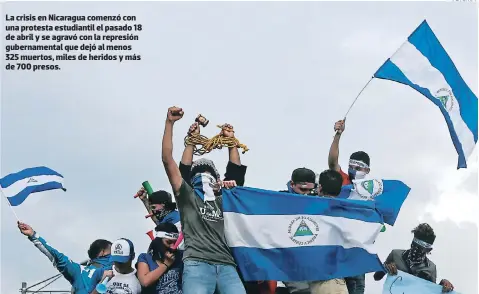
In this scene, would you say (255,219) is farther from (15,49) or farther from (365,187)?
(15,49)

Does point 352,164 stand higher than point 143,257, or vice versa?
point 352,164

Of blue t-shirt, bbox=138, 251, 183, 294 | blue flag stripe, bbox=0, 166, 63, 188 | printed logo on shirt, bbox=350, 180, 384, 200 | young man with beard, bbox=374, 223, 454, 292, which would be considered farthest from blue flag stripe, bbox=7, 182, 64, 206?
young man with beard, bbox=374, 223, 454, 292

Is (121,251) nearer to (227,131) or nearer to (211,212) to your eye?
(211,212)

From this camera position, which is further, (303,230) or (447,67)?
(447,67)

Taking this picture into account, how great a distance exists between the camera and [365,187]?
9492 mm

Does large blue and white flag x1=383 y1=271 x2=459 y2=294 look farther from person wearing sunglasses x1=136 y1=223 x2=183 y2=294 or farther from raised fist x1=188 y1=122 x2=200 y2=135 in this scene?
raised fist x1=188 y1=122 x2=200 y2=135

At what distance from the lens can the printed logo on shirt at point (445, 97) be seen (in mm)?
11047

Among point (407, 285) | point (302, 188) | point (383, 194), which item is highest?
point (302, 188)

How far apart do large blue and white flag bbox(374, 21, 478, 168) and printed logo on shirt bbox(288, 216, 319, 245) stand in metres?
2.95

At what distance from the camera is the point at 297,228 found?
348 inches

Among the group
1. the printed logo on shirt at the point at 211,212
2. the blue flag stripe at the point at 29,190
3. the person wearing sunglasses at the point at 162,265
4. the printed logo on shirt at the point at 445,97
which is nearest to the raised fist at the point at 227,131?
the printed logo on shirt at the point at 211,212

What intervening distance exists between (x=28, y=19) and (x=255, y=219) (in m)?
5.88

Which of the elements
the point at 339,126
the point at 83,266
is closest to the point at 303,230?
the point at 339,126

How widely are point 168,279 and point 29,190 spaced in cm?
518
